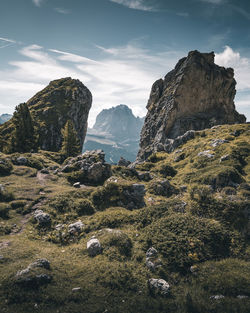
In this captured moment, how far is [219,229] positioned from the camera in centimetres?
2056

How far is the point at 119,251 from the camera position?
18641mm

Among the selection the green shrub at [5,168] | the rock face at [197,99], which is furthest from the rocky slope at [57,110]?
the green shrub at [5,168]

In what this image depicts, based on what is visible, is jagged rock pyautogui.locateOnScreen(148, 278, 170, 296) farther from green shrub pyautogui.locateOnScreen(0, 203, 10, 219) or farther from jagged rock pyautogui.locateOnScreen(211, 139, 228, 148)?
jagged rock pyautogui.locateOnScreen(211, 139, 228, 148)

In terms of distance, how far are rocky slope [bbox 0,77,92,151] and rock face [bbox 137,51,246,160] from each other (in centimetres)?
4719

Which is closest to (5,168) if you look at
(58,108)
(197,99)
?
(58,108)

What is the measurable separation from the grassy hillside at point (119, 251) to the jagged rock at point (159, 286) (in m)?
0.23

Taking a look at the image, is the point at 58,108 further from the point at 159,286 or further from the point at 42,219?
the point at 159,286

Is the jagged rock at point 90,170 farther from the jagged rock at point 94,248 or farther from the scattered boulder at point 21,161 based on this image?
the jagged rock at point 94,248

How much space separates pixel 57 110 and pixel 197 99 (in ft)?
250

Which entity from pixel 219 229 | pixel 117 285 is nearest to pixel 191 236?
pixel 219 229

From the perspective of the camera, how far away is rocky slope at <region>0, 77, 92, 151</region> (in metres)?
99.5

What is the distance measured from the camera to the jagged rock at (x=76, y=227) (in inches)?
866

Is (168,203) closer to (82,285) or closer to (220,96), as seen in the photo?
(82,285)

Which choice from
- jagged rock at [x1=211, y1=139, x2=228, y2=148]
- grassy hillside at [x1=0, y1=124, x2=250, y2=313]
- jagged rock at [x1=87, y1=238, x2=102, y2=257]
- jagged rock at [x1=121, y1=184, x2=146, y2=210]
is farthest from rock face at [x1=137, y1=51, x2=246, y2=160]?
jagged rock at [x1=87, y1=238, x2=102, y2=257]
